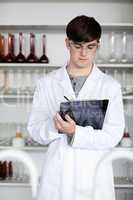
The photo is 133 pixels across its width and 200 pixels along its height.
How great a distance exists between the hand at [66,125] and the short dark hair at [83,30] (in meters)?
0.25

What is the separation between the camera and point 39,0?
2.82m

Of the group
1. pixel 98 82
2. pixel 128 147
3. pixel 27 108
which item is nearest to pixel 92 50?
pixel 98 82

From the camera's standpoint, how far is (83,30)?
4.10 ft

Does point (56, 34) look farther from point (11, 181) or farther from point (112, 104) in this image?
point (112, 104)

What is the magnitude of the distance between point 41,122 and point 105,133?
0.24m

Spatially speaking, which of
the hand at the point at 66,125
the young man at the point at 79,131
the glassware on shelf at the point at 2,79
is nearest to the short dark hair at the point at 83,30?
the young man at the point at 79,131

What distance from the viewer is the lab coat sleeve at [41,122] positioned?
1342mm

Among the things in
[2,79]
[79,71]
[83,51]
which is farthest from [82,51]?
[2,79]

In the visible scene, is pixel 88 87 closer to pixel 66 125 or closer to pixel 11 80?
pixel 66 125

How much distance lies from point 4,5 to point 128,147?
1358 mm

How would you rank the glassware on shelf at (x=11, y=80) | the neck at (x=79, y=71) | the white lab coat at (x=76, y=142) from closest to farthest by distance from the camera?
the white lab coat at (x=76, y=142)
the neck at (x=79, y=71)
the glassware on shelf at (x=11, y=80)

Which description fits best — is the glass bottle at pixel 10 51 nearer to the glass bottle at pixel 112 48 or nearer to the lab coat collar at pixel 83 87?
the glass bottle at pixel 112 48

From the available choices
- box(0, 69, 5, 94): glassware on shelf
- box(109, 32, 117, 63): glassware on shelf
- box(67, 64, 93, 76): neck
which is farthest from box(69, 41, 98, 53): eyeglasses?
box(0, 69, 5, 94): glassware on shelf

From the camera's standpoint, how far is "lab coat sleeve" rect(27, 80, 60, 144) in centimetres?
134
